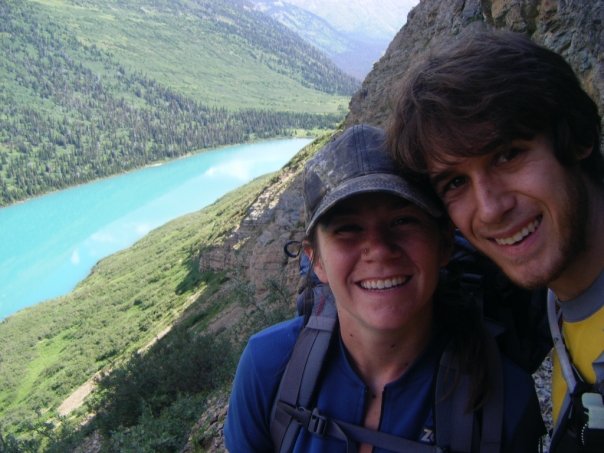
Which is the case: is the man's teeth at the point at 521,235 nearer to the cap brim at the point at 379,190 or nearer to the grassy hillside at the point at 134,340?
the cap brim at the point at 379,190

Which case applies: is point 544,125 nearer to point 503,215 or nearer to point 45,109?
point 503,215

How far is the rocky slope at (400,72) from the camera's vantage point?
6.39 metres

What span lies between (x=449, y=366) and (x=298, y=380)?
2.08 ft

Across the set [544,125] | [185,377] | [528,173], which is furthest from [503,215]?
[185,377]

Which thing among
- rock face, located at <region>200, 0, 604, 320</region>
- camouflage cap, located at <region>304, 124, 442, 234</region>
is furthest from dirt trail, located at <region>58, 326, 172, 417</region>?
camouflage cap, located at <region>304, 124, 442, 234</region>

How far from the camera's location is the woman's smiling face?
2.13 m

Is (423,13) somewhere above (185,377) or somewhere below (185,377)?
above

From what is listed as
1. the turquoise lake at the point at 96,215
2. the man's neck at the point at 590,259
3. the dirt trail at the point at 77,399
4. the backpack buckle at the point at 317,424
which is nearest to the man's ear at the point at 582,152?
the man's neck at the point at 590,259

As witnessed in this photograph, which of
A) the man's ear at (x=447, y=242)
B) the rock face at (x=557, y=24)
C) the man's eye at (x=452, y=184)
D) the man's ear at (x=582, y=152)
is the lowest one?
the man's ear at (x=447, y=242)

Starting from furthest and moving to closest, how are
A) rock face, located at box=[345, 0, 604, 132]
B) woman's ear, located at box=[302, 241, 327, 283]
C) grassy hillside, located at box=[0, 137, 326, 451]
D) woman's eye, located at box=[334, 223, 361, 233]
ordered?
grassy hillside, located at box=[0, 137, 326, 451] → rock face, located at box=[345, 0, 604, 132] → woman's ear, located at box=[302, 241, 327, 283] → woman's eye, located at box=[334, 223, 361, 233]

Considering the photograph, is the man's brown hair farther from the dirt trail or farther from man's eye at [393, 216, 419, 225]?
the dirt trail

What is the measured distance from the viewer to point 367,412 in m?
2.24

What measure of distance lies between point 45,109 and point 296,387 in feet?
684

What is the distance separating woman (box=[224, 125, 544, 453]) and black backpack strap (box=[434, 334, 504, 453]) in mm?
27
